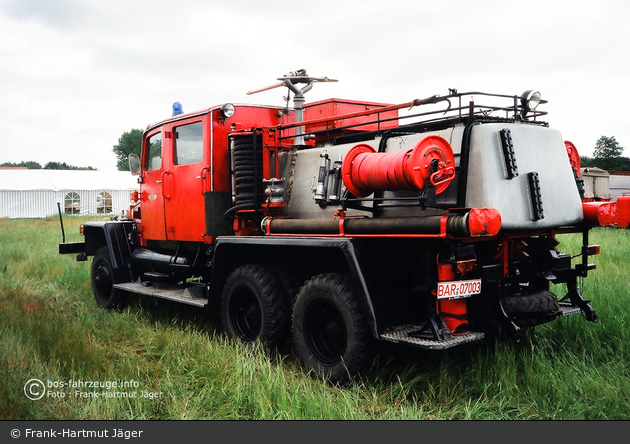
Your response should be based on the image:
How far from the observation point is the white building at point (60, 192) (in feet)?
106

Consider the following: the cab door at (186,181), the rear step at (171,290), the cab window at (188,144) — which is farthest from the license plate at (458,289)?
the cab window at (188,144)

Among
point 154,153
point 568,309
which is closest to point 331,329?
point 568,309

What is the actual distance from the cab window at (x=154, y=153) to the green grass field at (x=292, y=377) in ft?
7.38

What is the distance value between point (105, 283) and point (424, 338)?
18.0 ft

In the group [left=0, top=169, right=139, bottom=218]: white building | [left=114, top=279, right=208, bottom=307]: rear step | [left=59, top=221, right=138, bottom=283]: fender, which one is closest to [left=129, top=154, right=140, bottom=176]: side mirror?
[left=59, top=221, right=138, bottom=283]: fender

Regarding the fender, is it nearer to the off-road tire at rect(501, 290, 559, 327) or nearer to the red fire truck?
the red fire truck

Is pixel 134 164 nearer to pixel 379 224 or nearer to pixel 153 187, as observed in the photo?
pixel 153 187

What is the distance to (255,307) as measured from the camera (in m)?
5.80

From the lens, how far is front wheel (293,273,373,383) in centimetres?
455

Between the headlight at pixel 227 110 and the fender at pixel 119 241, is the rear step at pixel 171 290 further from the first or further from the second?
the headlight at pixel 227 110

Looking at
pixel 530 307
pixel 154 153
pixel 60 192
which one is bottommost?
pixel 530 307

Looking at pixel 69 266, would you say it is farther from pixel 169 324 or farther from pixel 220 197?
pixel 220 197

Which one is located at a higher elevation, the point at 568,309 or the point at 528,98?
the point at 528,98

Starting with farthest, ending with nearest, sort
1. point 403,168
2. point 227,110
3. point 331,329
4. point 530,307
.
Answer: point 227,110, point 331,329, point 530,307, point 403,168
